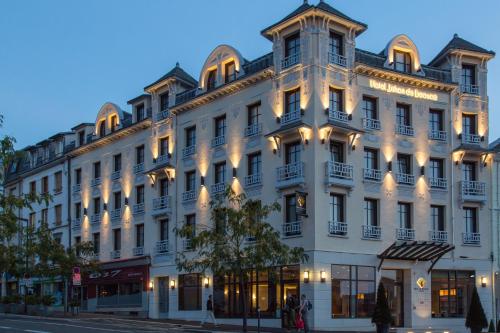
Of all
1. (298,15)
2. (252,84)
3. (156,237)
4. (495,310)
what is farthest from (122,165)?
Result: (495,310)

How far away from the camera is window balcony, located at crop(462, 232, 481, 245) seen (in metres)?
40.6

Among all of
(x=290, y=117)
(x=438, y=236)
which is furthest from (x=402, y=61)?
(x=438, y=236)

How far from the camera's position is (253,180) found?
39.2 m

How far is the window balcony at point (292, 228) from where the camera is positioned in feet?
118

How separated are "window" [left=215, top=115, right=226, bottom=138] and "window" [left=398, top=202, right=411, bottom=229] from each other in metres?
10.5

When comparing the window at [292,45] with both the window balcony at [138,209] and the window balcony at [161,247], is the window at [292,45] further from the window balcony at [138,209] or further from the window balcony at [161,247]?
the window balcony at [138,209]

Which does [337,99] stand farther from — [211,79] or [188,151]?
[188,151]

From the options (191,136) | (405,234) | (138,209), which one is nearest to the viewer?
(405,234)

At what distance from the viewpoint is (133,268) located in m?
48.2

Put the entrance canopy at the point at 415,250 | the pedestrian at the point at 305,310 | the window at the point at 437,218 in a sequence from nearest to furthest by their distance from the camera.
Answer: the pedestrian at the point at 305,310, the entrance canopy at the point at 415,250, the window at the point at 437,218

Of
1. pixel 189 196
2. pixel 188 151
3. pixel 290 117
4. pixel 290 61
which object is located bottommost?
pixel 189 196

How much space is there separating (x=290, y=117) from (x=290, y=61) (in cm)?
283

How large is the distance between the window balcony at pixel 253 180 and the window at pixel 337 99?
17.2 feet

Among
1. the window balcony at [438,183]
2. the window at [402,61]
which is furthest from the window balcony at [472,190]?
the window at [402,61]
